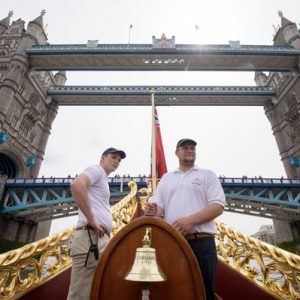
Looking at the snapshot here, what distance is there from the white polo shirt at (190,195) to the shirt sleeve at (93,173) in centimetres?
62

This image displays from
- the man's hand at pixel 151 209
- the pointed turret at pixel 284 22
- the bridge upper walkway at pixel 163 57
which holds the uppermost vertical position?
the pointed turret at pixel 284 22

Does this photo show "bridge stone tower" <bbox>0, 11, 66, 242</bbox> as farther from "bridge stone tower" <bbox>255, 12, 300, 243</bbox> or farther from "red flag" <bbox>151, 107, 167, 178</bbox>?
"bridge stone tower" <bbox>255, 12, 300, 243</bbox>

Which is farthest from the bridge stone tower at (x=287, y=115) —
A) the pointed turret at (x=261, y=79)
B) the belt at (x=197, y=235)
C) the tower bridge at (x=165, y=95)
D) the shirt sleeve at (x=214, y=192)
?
the belt at (x=197, y=235)

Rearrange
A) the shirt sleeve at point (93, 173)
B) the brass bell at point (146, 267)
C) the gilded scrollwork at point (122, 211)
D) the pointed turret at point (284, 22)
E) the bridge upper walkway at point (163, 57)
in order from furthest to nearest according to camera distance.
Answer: the pointed turret at point (284, 22) < the bridge upper walkway at point (163, 57) < the gilded scrollwork at point (122, 211) < the shirt sleeve at point (93, 173) < the brass bell at point (146, 267)

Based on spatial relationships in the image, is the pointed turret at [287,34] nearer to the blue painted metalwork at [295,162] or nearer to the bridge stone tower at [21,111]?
the blue painted metalwork at [295,162]

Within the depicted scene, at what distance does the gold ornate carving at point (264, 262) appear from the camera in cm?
227

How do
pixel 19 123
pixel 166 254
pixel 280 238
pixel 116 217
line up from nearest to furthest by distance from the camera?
pixel 166 254, pixel 116 217, pixel 19 123, pixel 280 238

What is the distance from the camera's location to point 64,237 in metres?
2.98

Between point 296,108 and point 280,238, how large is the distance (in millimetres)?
17409

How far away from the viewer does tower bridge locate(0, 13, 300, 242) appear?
26.7 metres

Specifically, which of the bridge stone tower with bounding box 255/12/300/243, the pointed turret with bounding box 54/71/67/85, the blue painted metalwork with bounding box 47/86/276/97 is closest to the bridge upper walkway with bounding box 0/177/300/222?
the bridge stone tower with bounding box 255/12/300/243

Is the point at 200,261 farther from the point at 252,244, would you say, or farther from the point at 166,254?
the point at 252,244

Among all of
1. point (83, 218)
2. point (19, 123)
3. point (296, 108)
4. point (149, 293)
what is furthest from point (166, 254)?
point (296, 108)

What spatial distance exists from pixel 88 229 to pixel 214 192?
1.25m
